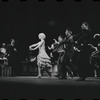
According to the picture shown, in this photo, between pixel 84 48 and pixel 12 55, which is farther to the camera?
pixel 12 55

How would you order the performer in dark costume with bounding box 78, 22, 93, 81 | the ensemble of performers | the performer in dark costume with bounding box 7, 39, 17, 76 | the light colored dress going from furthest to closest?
the performer in dark costume with bounding box 7, 39, 17, 76 → the light colored dress → the ensemble of performers → the performer in dark costume with bounding box 78, 22, 93, 81

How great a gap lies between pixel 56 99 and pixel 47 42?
1013cm

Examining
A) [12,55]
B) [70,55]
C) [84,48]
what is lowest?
[70,55]

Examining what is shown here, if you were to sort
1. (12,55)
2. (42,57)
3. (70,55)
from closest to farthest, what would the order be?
(70,55), (42,57), (12,55)

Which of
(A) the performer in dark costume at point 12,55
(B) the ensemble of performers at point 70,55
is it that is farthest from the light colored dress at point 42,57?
(A) the performer in dark costume at point 12,55

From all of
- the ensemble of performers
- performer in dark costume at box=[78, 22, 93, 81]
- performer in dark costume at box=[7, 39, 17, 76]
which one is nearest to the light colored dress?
the ensemble of performers

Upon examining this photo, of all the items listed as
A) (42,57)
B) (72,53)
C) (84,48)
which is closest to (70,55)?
(72,53)

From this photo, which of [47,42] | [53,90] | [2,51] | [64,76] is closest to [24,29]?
[47,42]

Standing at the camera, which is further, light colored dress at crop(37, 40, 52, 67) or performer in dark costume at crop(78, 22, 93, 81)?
light colored dress at crop(37, 40, 52, 67)

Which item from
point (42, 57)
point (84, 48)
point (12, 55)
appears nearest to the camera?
point (84, 48)

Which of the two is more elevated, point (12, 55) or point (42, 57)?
point (12, 55)

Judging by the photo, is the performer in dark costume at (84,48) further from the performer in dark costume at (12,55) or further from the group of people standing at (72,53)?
the performer in dark costume at (12,55)

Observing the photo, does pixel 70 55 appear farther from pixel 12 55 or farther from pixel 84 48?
pixel 12 55

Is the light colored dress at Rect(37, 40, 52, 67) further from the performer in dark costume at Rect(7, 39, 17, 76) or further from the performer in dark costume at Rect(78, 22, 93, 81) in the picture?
the performer in dark costume at Rect(78, 22, 93, 81)
